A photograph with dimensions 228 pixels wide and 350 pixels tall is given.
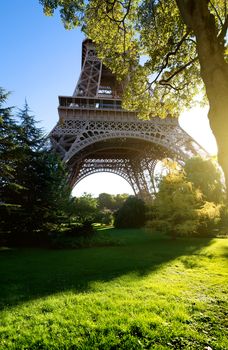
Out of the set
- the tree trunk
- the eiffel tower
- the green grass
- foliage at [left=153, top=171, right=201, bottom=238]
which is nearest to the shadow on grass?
the green grass

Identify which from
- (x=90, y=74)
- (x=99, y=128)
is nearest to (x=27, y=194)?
(x=99, y=128)

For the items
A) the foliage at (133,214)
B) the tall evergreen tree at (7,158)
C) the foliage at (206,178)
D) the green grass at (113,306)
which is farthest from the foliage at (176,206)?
the foliage at (133,214)

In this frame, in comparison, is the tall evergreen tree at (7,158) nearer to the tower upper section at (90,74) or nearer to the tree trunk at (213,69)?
the tree trunk at (213,69)

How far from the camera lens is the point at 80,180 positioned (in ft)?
133

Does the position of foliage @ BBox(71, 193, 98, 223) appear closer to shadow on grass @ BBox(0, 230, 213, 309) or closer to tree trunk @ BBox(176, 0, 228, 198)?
shadow on grass @ BBox(0, 230, 213, 309)

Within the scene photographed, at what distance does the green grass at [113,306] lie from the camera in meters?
3.99

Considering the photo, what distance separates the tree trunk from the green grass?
2696 mm

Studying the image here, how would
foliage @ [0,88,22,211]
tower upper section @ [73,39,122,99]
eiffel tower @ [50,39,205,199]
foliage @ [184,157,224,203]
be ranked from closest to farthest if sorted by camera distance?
foliage @ [0,88,22,211] < foliage @ [184,157,224,203] < eiffel tower @ [50,39,205,199] < tower upper section @ [73,39,122,99]

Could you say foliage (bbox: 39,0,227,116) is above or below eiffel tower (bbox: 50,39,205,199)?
below

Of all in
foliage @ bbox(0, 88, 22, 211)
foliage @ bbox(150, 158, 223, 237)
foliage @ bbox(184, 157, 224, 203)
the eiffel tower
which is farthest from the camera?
the eiffel tower

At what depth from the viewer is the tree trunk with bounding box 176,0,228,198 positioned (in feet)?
11.8

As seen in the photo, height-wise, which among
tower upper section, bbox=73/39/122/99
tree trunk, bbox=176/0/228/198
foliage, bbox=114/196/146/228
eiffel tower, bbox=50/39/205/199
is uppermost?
tower upper section, bbox=73/39/122/99

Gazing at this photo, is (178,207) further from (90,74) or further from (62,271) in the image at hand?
(90,74)

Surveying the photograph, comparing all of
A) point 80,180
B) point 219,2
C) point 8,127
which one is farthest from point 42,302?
point 80,180
